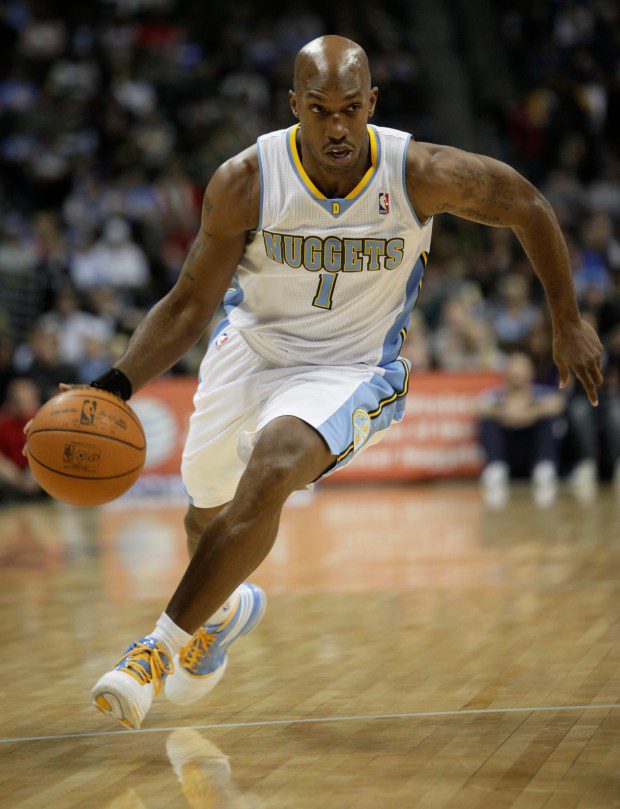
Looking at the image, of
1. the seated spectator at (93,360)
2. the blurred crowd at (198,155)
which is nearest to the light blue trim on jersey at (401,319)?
the blurred crowd at (198,155)

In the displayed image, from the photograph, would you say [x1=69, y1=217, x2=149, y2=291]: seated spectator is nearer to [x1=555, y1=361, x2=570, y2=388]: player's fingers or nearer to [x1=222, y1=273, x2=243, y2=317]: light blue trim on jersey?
[x1=222, y1=273, x2=243, y2=317]: light blue trim on jersey

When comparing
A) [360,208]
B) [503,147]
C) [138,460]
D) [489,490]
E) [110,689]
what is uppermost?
[503,147]

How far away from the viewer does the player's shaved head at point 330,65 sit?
3793mm

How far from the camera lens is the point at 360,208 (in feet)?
13.3

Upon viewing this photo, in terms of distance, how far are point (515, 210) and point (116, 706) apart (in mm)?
1978

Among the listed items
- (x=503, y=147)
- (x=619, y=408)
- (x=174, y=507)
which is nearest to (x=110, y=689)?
(x=174, y=507)

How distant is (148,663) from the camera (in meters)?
3.61

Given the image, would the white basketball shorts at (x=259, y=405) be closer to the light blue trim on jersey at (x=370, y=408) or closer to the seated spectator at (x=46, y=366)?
the light blue trim on jersey at (x=370, y=408)

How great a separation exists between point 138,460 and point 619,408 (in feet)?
27.5

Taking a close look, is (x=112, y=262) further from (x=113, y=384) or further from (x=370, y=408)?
(x=370, y=408)

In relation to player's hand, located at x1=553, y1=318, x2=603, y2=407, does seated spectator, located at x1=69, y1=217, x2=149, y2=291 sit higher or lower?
higher

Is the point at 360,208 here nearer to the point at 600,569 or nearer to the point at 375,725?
the point at 375,725

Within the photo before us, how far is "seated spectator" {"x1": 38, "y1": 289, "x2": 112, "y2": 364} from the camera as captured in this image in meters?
12.4

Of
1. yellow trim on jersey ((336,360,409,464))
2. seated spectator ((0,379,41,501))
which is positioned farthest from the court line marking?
seated spectator ((0,379,41,501))
